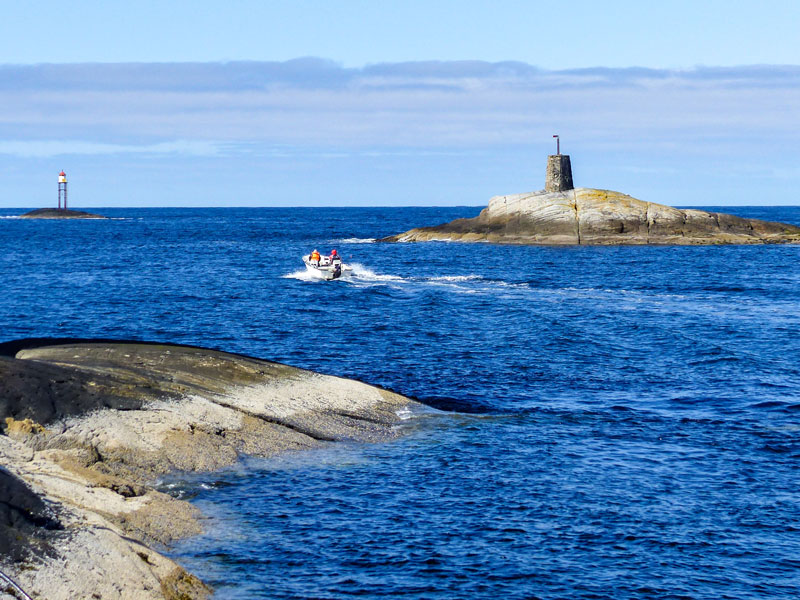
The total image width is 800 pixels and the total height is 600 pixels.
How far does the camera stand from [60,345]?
2356cm

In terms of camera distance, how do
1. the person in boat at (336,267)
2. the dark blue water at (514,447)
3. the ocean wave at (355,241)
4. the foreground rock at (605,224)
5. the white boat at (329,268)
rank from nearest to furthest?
the dark blue water at (514,447), the person in boat at (336,267), the white boat at (329,268), the foreground rock at (605,224), the ocean wave at (355,241)

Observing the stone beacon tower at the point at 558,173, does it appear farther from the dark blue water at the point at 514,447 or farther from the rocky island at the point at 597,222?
the dark blue water at the point at 514,447

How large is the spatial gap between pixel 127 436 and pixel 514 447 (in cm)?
878

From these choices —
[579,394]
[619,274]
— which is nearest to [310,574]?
[579,394]

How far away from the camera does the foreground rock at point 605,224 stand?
91188 mm

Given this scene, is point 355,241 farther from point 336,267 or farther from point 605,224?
point 336,267

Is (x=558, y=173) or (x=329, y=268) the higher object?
(x=558, y=173)

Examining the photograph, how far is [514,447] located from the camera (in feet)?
68.5

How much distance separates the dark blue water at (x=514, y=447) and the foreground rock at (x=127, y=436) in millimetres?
929

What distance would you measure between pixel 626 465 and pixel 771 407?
754 cm

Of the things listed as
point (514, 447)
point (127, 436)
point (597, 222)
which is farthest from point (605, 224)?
point (127, 436)

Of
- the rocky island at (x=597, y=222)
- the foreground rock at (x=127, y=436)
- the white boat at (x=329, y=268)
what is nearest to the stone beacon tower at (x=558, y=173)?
the rocky island at (x=597, y=222)

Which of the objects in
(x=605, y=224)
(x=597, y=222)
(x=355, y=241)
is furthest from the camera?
(x=355, y=241)

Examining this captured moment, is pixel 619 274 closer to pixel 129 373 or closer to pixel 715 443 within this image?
pixel 715 443
